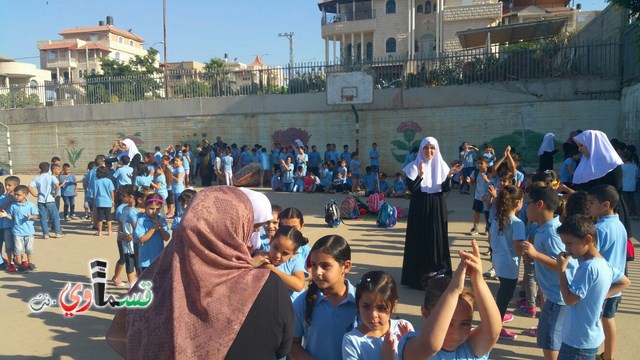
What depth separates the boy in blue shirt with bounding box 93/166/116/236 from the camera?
371 inches

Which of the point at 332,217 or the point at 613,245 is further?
the point at 332,217

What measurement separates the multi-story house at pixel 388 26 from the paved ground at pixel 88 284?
30602mm

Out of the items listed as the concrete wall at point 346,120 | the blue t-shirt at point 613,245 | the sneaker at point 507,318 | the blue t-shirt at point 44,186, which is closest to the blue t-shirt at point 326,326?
the blue t-shirt at point 613,245

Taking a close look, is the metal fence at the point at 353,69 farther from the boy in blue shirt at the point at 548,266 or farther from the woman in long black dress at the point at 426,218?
the boy in blue shirt at the point at 548,266

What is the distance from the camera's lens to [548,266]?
333 cm

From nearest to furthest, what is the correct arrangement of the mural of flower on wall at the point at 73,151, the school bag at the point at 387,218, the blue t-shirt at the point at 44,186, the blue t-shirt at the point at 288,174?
the blue t-shirt at the point at 44,186
the school bag at the point at 387,218
the blue t-shirt at the point at 288,174
the mural of flower on wall at the point at 73,151

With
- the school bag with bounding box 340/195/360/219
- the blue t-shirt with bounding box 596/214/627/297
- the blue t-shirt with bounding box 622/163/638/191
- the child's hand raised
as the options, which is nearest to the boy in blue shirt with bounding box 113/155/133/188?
the school bag with bounding box 340/195/360/219

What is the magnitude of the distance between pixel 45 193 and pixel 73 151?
14.3m

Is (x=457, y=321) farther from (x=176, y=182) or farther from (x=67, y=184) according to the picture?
(x=67, y=184)

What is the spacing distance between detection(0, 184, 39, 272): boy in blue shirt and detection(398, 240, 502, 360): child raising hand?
6.79m

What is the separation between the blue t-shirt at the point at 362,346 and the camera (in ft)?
7.68

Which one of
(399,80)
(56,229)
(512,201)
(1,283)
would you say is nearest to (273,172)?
(399,80)

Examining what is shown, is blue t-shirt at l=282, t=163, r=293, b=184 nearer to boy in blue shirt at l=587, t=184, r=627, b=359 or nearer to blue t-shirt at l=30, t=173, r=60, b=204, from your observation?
blue t-shirt at l=30, t=173, r=60, b=204

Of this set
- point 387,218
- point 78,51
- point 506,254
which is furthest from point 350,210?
point 78,51
